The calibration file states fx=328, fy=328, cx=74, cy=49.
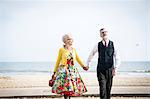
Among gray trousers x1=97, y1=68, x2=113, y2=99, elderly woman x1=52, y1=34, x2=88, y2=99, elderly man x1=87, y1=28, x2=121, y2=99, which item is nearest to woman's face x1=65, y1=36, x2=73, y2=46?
elderly woman x1=52, y1=34, x2=88, y2=99

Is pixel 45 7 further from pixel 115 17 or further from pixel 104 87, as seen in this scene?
pixel 104 87

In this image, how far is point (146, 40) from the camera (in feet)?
22.1

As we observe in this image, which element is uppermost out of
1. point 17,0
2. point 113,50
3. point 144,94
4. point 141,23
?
point 17,0

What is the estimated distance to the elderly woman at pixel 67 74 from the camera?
11.6ft

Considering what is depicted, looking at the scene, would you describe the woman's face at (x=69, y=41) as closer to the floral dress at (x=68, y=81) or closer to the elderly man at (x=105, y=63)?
the floral dress at (x=68, y=81)

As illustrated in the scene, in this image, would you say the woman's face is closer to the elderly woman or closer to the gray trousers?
the elderly woman

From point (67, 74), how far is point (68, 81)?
0.08m

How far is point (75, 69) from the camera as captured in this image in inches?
142

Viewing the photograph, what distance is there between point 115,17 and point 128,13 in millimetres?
313

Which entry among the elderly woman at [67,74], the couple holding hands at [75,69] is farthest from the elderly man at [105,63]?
the elderly woman at [67,74]

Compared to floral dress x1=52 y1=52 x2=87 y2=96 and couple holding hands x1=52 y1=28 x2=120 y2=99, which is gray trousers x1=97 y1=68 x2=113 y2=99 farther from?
floral dress x1=52 y1=52 x2=87 y2=96

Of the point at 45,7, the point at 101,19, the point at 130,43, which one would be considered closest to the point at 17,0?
the point at 45,7

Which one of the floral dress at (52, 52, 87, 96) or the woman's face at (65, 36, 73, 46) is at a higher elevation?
the woman's face at (65, 36, 73, 46)

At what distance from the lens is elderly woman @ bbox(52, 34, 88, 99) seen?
11.6ft
